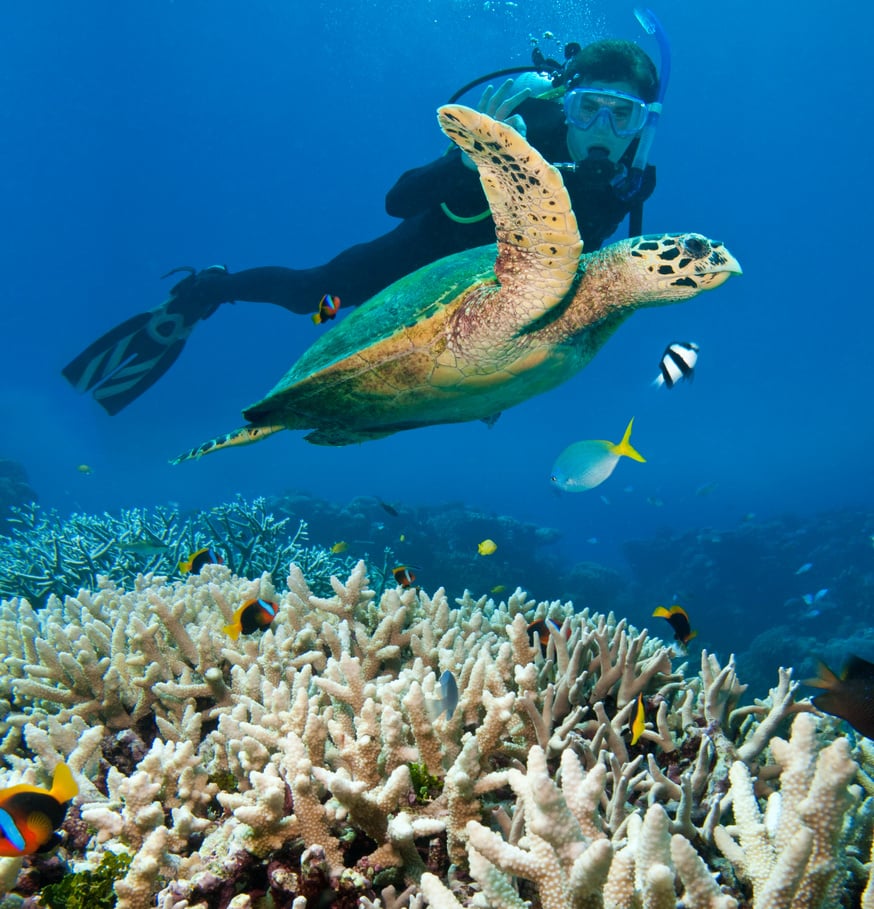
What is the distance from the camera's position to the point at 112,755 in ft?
6.32

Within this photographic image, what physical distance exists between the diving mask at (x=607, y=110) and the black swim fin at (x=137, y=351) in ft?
18.2

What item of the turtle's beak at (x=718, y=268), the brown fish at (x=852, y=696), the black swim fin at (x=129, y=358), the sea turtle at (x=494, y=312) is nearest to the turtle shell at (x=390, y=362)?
the sea turtle at (x=494, y=312)

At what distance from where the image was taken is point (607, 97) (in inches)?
178

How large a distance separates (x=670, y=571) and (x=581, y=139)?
48.2ft

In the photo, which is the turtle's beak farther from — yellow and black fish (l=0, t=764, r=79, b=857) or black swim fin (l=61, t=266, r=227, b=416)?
A: black swim fin (l=61, t=266, r=227, b=416)

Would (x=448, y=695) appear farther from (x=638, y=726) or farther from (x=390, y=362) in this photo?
(x=390, y=362)

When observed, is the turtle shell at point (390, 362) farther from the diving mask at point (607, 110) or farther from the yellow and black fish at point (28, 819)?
the yellow and black fish at point (28, 819)

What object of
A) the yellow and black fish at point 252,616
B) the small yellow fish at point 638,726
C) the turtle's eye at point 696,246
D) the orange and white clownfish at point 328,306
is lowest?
the small yellow fish at point 638,726

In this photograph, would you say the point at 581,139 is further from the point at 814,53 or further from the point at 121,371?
the point at 814,53

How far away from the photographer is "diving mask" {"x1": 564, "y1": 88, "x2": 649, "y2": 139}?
4512 mm

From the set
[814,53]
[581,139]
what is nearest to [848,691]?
[581,139]

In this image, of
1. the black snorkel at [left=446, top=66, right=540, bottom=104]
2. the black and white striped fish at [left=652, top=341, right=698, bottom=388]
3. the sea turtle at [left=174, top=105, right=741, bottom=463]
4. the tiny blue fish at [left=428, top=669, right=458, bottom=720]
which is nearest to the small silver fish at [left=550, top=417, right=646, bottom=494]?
the sea turtle at [left=174, top=105, right=741, bottom=463]

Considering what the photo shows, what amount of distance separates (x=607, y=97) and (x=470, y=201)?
1574 millimetres

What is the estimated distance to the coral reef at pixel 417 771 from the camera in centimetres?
88
